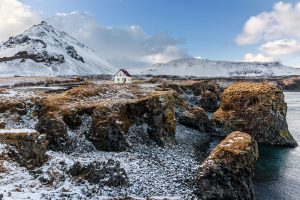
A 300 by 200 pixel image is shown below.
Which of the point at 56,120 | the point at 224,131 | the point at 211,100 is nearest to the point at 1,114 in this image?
the point at 56,120

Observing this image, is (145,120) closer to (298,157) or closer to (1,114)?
(1,114)

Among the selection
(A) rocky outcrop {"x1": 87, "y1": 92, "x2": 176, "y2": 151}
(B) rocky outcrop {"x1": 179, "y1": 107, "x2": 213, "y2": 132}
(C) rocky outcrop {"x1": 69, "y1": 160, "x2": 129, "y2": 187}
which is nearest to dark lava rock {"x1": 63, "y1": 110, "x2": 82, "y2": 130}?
(A) rocky outcrop {"x1": 87, "y1": 92, "x2": 176, "y2": 151}

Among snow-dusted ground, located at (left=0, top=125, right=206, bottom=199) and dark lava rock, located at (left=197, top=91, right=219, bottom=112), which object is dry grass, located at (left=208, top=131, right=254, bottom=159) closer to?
snow-dusted ground, located at (left=0, top=125, right=206, bottom=199)

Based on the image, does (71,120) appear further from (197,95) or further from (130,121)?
(197,95)

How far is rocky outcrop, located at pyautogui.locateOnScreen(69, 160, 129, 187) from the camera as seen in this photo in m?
36.8

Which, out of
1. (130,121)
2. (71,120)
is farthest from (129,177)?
(130,121)

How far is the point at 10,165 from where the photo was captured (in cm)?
3700

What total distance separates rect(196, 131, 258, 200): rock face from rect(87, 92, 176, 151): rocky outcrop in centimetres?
1632

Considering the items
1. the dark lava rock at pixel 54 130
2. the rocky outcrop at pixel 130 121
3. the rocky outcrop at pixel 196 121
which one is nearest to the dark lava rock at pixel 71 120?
the rocky outcrop at pixel 130 121

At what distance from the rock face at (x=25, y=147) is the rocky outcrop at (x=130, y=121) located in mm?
11995

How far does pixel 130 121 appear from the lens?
5934 centimetres

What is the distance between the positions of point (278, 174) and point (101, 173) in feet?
90.4

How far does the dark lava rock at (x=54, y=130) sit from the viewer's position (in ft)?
160

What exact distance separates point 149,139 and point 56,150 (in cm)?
1527
